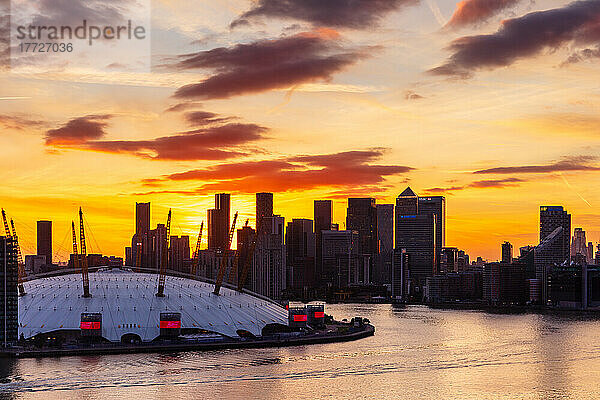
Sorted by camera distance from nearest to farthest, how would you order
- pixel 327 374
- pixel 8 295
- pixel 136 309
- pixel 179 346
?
pixel 327 374
pixel 8 295
pixel 179 346
pixel 136 309

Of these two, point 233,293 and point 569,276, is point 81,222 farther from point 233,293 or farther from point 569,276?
point 569,276

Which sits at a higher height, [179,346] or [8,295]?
[8,295]

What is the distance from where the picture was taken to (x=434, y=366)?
6788 cm

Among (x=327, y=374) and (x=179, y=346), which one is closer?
(x=327, y=374)

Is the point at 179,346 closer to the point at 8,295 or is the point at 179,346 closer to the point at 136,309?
the point at 136,309

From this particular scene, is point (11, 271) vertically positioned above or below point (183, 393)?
above

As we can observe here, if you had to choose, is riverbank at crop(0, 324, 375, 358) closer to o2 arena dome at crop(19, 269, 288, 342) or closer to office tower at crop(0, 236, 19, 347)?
office tower at crop(0, 236, 19, 347)

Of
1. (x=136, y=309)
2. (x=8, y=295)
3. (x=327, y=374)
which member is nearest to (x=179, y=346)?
(x=136, y=309)

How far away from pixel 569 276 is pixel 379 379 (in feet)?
488

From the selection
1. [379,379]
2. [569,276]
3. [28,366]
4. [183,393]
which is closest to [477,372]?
[379,379]

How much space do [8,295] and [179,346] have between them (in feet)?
45.9

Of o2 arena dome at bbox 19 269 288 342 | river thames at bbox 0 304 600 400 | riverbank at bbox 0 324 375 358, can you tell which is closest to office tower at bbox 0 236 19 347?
riverbank at bbox 0 324 375 358

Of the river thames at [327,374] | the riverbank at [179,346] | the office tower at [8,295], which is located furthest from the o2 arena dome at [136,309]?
the river thames at [327,374]

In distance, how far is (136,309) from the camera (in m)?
79.4
